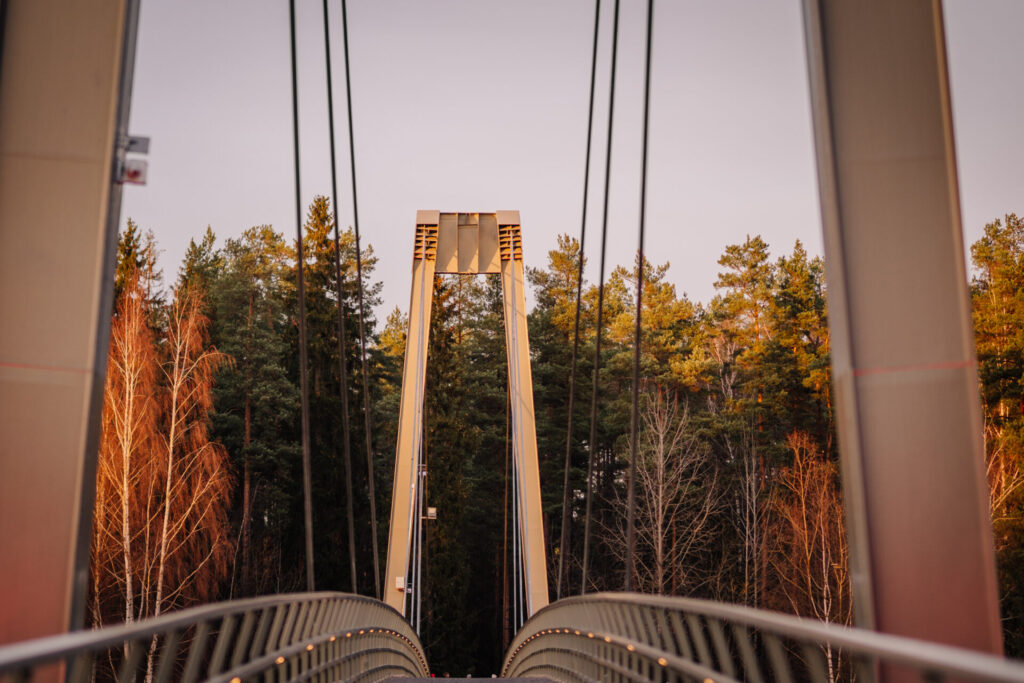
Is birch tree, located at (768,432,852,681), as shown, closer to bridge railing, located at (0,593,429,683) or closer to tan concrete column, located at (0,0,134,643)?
bridge railing, located at (0,593,429,683)

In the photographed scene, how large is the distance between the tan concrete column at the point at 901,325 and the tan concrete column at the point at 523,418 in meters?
11.0

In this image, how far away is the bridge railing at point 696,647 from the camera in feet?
6.07

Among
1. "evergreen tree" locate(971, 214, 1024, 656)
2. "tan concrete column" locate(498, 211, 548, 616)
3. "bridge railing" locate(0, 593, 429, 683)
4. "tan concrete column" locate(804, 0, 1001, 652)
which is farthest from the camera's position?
"evergreen tree" locate(971, 214, 1024, 656)

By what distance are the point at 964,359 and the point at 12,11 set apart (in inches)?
167

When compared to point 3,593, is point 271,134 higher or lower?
higher

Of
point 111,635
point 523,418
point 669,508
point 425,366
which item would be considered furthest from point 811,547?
point 111,635

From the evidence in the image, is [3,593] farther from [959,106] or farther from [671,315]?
[671,315]

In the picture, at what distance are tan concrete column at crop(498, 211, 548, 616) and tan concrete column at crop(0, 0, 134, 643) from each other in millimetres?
11124

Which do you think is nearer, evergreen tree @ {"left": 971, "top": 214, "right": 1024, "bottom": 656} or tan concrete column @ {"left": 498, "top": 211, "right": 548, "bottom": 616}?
tan concrete column @ {"left": 498, "top": 211, "right": 548, "bottom": 616}

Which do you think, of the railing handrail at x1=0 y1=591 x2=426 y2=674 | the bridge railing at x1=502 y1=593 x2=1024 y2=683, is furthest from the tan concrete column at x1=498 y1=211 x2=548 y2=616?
the railing handrail at x1=0 y1=591 x2=426 y2=674

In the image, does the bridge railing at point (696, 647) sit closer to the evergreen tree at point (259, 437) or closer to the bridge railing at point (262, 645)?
the bridge railing at point (262, 645)

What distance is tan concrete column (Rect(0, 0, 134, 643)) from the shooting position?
12.4 ft

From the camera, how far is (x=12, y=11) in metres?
4.09

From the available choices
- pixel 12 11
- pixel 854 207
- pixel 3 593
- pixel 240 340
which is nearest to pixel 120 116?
pixel 12 11
